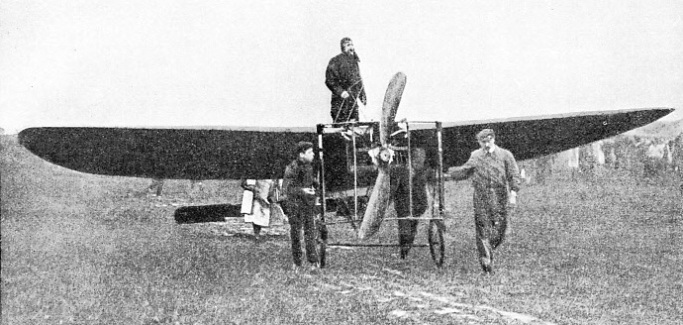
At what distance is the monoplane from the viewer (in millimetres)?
5535

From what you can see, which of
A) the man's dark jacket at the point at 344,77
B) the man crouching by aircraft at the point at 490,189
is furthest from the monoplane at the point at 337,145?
the man's dark jacket at the point at 344,77

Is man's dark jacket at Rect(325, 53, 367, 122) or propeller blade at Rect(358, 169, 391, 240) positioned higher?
man's dark jacket at Rect(325, 53, 367, 122)

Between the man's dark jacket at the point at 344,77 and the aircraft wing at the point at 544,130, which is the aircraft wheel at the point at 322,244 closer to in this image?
the man's dark jacket at the point at 344,77

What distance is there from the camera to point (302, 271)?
605 centimetres

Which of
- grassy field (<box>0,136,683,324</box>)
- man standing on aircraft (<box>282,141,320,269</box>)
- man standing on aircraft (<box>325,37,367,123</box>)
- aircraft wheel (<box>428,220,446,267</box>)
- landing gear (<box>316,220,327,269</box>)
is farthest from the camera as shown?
man standing on aircraft (<box>325,37,367,123</box>)

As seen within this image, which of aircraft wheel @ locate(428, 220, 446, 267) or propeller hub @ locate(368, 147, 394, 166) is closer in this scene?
propeller hub @ locate(368, 147, 394, 166)

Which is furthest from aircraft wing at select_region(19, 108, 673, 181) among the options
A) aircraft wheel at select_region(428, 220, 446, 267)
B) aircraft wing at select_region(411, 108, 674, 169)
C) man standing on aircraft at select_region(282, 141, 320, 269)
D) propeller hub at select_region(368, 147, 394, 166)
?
aircraft wheel at select_region(428, 220, 446, 267)

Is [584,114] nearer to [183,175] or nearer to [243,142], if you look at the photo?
[243,142]

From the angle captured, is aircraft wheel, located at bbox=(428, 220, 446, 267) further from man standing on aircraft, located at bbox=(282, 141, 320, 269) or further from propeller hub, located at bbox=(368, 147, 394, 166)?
man standing on aircraft, located at bbox=(282, 141, 320, 269)

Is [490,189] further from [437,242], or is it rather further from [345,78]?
[345,78]

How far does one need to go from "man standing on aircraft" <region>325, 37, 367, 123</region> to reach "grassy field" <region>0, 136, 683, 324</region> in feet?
5.76

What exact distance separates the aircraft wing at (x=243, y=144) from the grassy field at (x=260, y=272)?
8.2 inches

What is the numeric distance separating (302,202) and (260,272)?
86cm

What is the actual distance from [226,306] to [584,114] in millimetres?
4284
